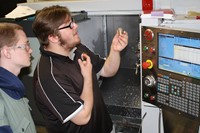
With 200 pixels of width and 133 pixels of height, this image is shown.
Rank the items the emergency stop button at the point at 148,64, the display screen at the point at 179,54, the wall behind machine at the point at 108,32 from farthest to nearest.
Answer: the wall behind machine at the point at 108,32 → the emergency stop button at the point at 148,64 → the display screen at the point at 179,54

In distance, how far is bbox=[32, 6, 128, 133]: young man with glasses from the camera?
3.71ft

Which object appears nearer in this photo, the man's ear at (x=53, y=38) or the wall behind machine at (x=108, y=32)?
the man's ear at (x=53, y=38)

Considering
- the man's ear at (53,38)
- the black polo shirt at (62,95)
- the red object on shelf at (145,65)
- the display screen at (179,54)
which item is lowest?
the black polo shirt at (62,95)

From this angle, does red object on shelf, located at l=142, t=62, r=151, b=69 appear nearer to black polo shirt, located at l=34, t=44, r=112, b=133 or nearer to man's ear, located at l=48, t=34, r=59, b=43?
black polo shirt, located at l=34, t=44, r=112, b=133

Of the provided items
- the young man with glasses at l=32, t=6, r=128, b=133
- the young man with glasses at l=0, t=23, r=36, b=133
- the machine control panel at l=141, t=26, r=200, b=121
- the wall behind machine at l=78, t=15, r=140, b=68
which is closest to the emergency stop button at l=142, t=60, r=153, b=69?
the machine control panel at l=141, t=26, r=200, b=121

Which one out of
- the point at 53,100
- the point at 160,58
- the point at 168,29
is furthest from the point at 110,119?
the point at 168,29

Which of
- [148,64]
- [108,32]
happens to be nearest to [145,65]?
[148,64]

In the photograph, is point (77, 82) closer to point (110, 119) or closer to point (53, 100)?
point (53, 100)

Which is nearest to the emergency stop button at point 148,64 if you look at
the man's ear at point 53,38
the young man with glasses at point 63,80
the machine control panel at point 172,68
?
the machine control panel at point 172,68

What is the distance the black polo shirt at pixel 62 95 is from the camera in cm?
112

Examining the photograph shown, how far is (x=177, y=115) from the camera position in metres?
1.11

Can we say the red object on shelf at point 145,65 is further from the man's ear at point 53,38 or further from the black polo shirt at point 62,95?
the man's ear at point 53,38

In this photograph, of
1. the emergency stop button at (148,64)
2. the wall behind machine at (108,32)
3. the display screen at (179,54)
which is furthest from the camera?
the wall behind machine at (108,32)

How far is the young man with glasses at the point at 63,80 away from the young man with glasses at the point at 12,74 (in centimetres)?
11
